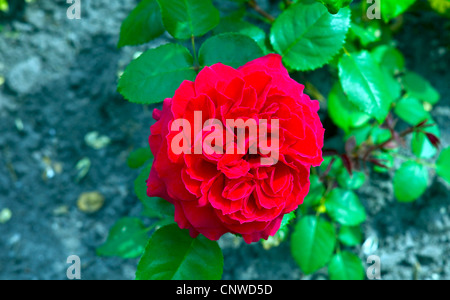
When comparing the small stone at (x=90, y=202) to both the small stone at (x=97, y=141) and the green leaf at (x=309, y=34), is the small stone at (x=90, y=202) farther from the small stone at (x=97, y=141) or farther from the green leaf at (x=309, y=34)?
the green leaf at (x=309, y=34)

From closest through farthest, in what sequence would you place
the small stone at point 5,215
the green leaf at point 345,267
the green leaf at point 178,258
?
the green leaf at point 178,258 → the green leaf at point 345,267 → the small stone at point 5,215

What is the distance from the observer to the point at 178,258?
756 mm

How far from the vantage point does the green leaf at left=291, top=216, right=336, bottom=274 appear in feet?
3.62

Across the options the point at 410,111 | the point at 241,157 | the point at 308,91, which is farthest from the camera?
the point at 308,91

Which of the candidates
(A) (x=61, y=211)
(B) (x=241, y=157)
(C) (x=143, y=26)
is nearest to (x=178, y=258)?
(B) (x=241, y=157)

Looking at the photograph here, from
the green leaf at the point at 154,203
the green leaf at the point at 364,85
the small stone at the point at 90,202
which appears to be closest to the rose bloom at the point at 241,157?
the green leaf at the point at 154,203

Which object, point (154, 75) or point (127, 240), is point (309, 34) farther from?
point (127, 240)

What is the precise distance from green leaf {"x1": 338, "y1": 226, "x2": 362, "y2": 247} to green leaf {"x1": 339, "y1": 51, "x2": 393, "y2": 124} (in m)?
0.47

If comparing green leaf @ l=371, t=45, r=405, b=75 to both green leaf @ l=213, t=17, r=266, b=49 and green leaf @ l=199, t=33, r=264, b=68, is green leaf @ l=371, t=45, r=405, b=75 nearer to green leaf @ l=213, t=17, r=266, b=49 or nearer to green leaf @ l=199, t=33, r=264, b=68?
green leaf @ l=213, t=17, r=266, b=49

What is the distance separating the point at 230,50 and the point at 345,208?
2.07 feet

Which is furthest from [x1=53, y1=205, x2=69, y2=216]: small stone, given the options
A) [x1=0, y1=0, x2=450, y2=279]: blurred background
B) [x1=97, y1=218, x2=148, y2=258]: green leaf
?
[x1=97, y1=218, x2=148, y2=258]: green leaf

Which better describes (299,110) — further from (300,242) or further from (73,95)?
(73,95)

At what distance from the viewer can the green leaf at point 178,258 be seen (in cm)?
74

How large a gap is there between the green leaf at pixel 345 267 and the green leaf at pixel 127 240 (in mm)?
594
